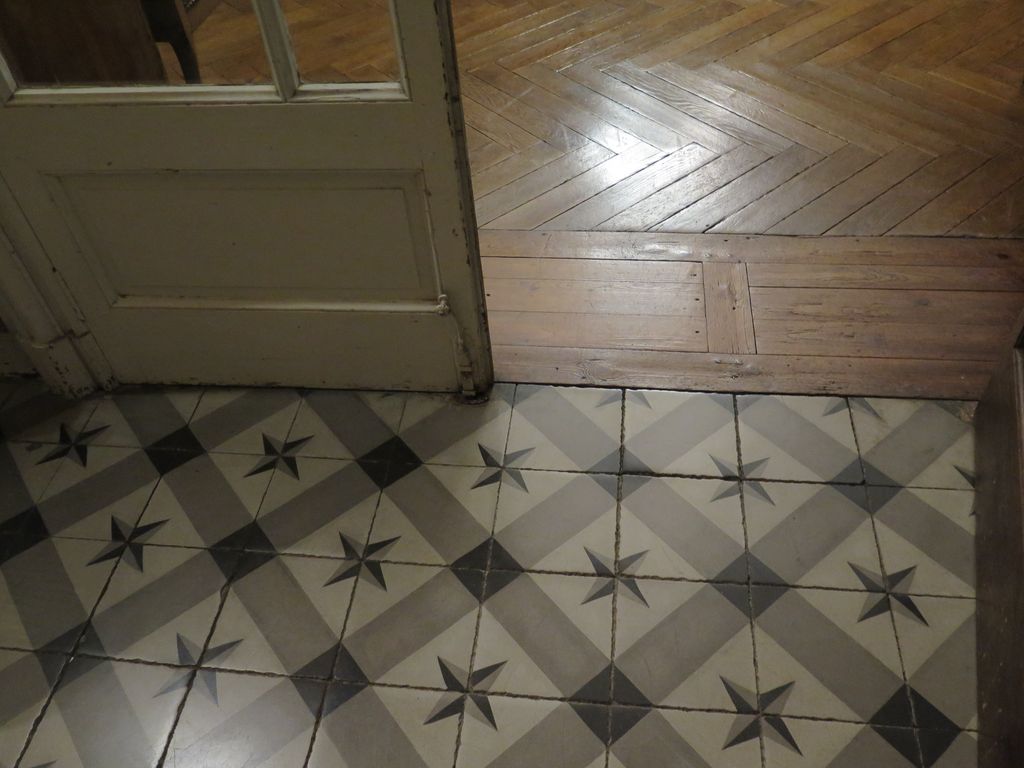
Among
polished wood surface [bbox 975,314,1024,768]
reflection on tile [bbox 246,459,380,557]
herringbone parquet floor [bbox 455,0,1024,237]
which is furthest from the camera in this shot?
herringbone parquet floor [bbox 455,0,1024,237]

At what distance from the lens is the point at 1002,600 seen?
1.46 meters

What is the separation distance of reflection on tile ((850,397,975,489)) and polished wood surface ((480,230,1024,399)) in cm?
5

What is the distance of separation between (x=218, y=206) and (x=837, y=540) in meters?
1.40

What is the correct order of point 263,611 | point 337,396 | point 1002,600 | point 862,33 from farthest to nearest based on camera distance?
point 862,33, point 337,396, point 263,611, point 1002,600

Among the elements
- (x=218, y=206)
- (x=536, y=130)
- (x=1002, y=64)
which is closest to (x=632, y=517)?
(x=218, y=206)

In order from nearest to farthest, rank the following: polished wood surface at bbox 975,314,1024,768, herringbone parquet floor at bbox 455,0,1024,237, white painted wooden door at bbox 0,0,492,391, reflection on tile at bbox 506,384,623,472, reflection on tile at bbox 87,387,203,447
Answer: polished wood surface at bbox 975,314,1024,768 → white painted wooden door at bbox 0,0,492,391 → reflection on tile at bbox 506,384,623,472 → reflection on tile at bbox 87,387,203,447 → herringbone parquet floor at bbox 455,0,1024,237

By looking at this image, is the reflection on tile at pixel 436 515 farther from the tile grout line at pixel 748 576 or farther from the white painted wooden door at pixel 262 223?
the tile grout line at pixel 748 576

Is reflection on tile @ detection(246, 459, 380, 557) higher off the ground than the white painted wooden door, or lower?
lower

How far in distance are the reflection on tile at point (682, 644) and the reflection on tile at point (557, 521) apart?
0.36ft

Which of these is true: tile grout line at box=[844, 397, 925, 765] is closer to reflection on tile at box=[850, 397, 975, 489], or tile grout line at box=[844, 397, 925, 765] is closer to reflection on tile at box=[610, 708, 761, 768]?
reflection on tile at box=[850, 397, 975, 489]

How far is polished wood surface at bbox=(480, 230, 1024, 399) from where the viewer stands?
205cm

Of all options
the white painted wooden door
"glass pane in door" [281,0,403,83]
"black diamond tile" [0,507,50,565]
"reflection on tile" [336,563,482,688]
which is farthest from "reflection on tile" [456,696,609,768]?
"glass pane in door" [281,0,403,83]

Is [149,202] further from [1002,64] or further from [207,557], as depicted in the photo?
[1002,64]

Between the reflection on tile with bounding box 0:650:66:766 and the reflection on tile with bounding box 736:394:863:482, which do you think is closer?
the reflection on tile with bounding box 0:650:66:766
